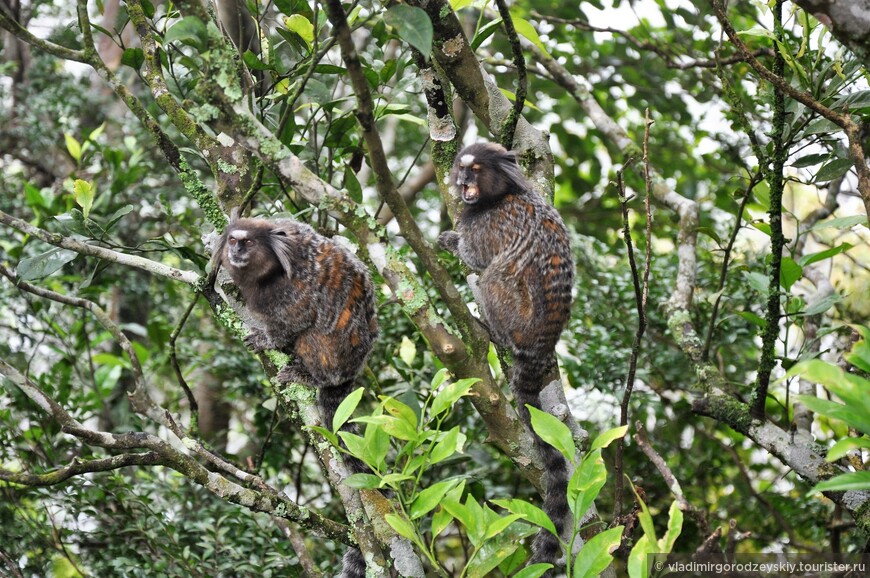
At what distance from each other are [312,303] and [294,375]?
396 mm

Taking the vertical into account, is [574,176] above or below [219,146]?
above

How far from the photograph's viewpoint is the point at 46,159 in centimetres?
526

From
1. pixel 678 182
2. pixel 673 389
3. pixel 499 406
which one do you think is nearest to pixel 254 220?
pixel 499 406

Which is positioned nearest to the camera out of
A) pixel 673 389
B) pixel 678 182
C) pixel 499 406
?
pixel 499 406

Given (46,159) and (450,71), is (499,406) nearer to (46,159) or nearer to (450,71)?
(450,71)

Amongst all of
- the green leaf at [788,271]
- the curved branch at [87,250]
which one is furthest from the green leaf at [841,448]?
the curved branch at [87,250]

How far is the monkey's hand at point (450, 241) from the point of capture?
340cm

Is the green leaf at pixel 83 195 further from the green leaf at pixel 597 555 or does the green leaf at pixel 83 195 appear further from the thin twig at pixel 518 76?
the green leaf at pixel 597 555

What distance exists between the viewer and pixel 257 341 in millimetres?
2807

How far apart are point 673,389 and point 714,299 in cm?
103

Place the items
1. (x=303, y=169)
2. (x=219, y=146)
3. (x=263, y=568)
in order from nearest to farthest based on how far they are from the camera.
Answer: (x=303, y=169) < (x=219, y=146) < (x=263, y=568)

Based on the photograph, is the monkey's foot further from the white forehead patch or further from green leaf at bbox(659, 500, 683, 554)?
green leaf at bbox(659, 500, 683, 554)

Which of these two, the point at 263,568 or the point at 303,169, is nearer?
the point at 303,169

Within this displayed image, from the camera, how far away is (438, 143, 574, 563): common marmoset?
2977 millimetres
